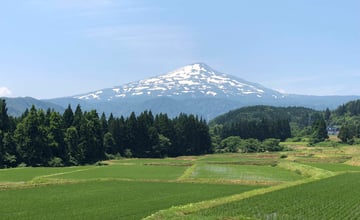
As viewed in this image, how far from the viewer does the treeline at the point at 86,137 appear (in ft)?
244

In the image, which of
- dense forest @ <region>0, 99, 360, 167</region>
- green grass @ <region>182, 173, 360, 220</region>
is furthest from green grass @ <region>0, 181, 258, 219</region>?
dense forest @ <region>0, 99, 360, 167</region>

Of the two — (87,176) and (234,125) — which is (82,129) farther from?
(234,125)

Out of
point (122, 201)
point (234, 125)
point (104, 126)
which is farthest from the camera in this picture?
point (234, 125)

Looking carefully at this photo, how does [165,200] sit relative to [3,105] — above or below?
below

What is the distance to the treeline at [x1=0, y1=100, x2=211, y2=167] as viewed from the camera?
74375 mm

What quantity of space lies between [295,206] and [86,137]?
64.9 m

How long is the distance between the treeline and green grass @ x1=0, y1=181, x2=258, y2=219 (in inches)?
1424

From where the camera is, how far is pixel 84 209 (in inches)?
1018

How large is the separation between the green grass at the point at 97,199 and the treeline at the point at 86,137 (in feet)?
119

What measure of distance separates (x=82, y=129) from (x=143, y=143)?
2366cm

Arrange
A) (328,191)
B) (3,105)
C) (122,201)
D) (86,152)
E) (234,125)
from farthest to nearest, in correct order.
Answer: (234,125) < (86,152) < (3,105) < (328,191) < (122,201)

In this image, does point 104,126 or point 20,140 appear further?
point 104,126

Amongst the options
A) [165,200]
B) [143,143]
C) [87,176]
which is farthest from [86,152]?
[165,200]

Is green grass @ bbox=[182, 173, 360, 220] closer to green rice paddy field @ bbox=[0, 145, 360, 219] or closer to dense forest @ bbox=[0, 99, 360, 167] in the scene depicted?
green rice paddy field @ bbox=[0, 145, 360, 219]
